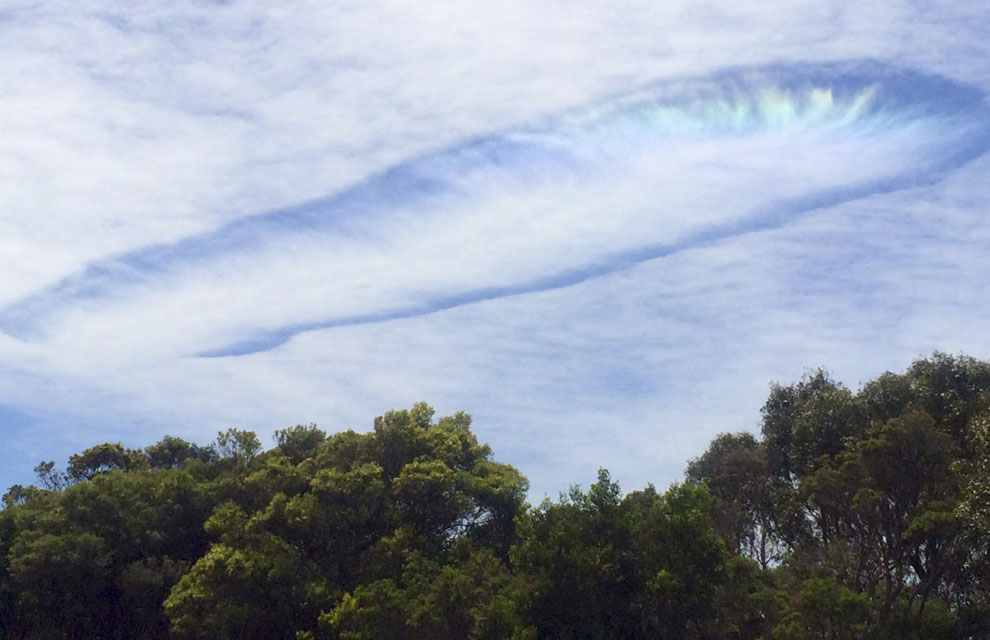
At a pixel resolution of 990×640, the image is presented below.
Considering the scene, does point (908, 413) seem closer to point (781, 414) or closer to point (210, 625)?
point (781, 414)

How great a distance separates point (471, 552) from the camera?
3619 centimetres

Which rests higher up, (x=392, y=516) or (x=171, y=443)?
(x=171, y=443)

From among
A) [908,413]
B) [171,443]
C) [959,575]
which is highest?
[171,443]

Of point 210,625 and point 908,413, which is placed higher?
point 908,413

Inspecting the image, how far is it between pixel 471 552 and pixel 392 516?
4499 mm

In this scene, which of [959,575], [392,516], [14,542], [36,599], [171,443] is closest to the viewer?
[959,575]

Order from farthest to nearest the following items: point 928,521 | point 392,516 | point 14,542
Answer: point 14,542 → point 392,516 → point 928,521

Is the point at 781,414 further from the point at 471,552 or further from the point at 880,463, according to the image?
the point at 471,552

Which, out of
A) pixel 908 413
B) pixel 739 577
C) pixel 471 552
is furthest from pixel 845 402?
pixel 471 552

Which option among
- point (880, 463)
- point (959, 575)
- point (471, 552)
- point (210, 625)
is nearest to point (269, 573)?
point (210, 625)

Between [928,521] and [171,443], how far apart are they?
194ft

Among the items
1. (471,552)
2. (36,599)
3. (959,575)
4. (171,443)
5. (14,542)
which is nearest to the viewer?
(959,575)

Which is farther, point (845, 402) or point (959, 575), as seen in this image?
point (845, 402)

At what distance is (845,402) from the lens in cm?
3734
